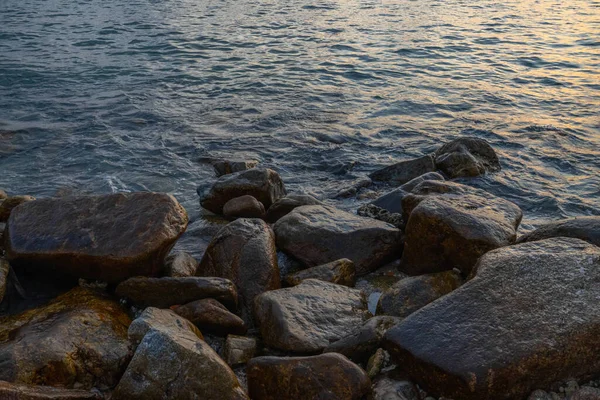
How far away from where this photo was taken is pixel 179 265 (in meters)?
5.63

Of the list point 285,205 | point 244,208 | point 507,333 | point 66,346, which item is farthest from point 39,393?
point 285,205

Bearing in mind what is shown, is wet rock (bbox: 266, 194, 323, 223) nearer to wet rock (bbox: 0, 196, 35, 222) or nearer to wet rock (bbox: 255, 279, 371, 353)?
wet rock (bbox: 255, 279, 371, 353)

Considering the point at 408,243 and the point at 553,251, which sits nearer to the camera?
the point at 553,251

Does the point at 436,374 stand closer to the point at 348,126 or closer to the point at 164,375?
the point at 164,375

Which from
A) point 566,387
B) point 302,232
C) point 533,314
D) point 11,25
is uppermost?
point 533,314

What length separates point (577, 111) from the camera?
11.6 m

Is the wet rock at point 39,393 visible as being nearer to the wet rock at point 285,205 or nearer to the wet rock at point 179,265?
the wet rock at point 179,265

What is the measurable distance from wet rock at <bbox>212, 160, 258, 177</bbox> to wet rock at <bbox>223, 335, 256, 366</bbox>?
4.43 m

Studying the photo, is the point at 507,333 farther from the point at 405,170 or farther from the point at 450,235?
the point at 405,170

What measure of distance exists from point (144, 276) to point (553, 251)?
3.18 metres

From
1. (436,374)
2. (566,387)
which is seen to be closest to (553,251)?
(566,387)

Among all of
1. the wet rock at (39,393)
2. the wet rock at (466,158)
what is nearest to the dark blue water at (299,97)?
the wet rock at (466,158)

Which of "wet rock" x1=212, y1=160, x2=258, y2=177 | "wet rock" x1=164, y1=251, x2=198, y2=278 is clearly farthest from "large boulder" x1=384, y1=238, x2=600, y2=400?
"wet rock" x1=212, y1=160, x2=258, y2=177

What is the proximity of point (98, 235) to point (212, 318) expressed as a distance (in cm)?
132
